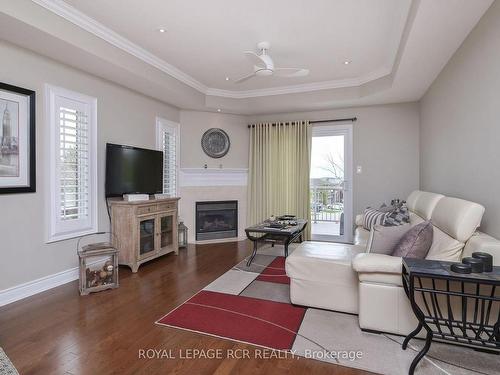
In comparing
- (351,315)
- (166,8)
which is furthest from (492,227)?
(166,8)

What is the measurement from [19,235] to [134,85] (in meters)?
2.34

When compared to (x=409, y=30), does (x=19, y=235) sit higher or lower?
lower

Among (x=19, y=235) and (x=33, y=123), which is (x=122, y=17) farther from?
(x=19, y=235)

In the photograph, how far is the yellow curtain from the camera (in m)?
5.54

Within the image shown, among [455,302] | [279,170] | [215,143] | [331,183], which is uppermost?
A: [215,143]

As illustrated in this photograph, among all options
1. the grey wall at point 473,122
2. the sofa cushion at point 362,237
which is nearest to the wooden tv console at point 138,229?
the sofa cushion at point 362,237

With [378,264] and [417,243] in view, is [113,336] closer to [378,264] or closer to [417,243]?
[378,264]

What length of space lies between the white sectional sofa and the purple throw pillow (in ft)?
0.33

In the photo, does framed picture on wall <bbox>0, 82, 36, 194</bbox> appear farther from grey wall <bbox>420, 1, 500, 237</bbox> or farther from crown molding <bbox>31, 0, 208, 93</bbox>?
grey wall <bbox>420, 1, 500, 237</bbox>

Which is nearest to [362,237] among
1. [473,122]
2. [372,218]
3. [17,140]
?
[372,218]

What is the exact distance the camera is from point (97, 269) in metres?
3.21

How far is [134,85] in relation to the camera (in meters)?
4.12

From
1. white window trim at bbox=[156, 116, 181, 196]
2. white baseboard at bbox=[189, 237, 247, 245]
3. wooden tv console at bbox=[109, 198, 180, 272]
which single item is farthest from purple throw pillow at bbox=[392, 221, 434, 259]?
white window trim at bbox=[156, 116, 181, 196]

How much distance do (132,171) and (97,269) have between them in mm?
1403
